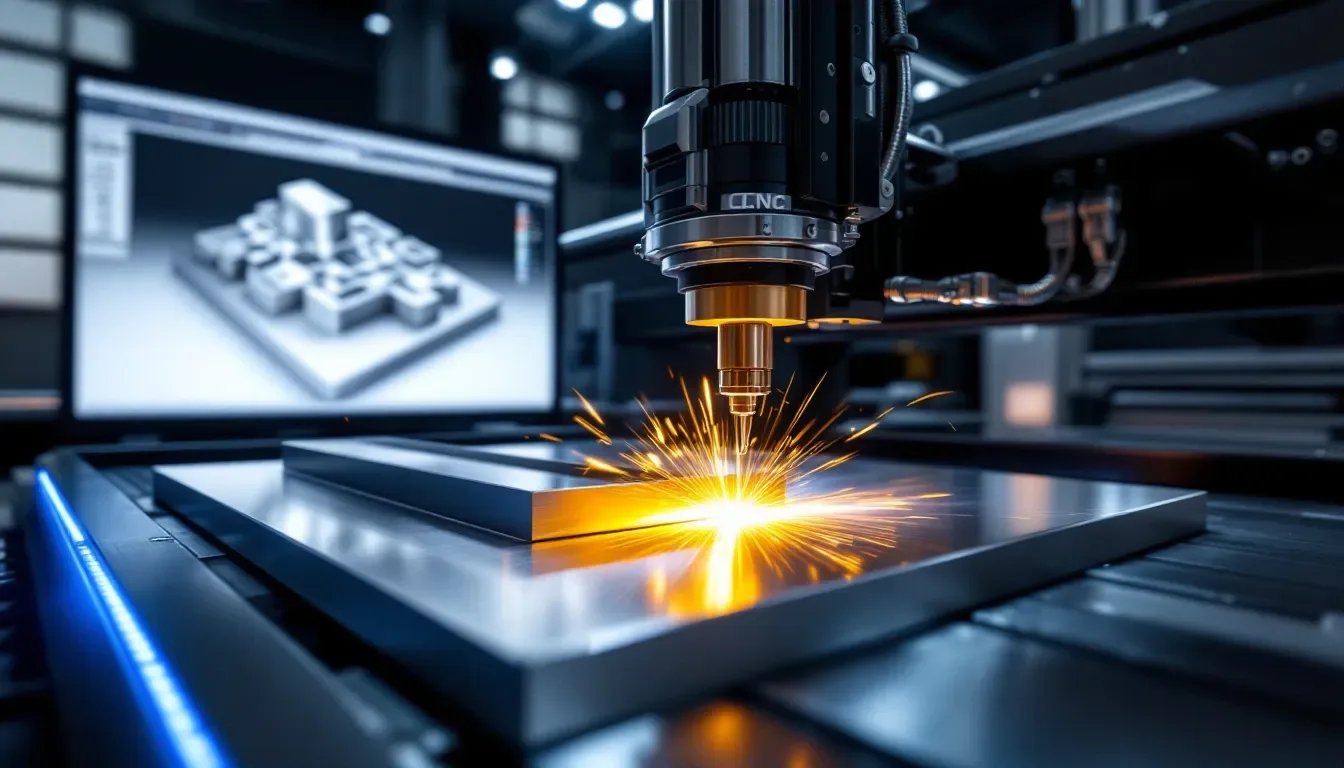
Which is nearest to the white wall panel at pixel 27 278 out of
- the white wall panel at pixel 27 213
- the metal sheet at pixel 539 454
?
the white wall panel at pixel 27 213

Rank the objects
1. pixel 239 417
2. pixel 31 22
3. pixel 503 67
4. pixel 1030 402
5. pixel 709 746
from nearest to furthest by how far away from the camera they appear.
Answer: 1. pixel 709 746
2. pixel 239 417
3. pixel 1030 402
4. pixel 31 22
5. pixel 503 67

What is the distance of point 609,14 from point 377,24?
1434mm

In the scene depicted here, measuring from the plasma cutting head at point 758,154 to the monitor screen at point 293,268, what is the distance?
79cm

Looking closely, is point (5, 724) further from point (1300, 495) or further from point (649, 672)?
point (1300, 495)

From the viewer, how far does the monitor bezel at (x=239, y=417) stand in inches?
35.9

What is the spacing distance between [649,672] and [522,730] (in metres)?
0.04

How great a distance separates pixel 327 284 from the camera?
3.55 ft

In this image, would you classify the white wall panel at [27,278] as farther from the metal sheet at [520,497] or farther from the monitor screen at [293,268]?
the metal sheet at [520,497]

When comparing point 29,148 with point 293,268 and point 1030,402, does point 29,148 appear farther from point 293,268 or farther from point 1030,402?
point 1030,402

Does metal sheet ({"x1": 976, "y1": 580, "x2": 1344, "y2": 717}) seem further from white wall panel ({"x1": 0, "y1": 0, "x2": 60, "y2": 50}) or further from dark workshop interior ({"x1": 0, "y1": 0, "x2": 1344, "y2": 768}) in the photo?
white wall panel ({"x1": 0, "y1": 0, "x2": 60, "y2": 50})

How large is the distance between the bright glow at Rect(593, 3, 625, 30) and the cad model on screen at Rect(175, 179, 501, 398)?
321 cm

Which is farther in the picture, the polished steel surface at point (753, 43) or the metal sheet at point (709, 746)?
the polished steel surface at point (753, 43)

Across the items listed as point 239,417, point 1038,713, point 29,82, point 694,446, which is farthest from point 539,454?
point 29,82

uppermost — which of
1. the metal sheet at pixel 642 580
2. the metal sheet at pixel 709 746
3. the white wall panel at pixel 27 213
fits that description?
the white wall panel at pixel 27 213
